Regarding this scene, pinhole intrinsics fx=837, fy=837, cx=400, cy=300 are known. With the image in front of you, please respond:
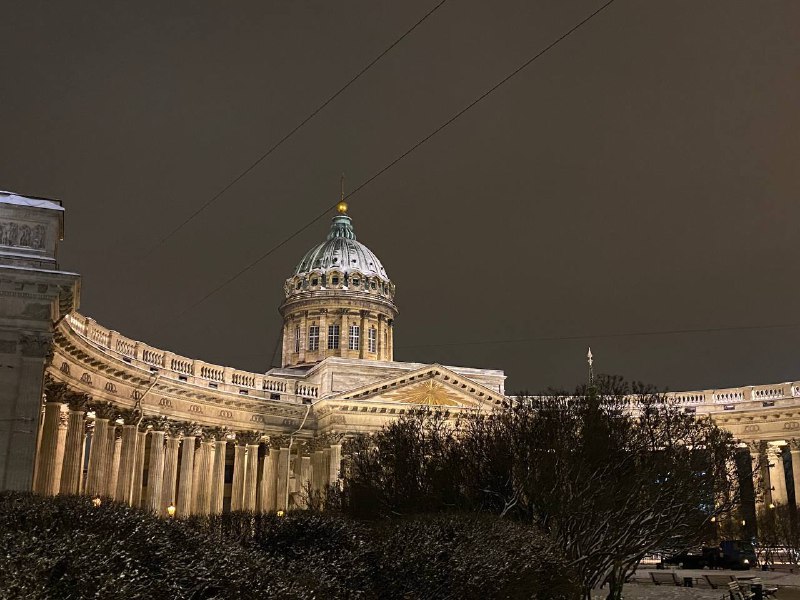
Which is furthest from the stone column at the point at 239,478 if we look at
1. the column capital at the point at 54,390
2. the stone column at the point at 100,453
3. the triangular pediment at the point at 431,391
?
the column capital at the point at 54,390

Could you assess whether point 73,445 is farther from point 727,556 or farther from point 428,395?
point 727,556

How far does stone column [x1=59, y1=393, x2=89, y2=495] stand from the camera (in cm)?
3288

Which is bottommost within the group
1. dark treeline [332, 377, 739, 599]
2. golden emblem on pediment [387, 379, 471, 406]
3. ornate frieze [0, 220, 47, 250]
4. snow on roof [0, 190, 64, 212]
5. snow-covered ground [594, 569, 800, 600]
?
snow-covered ground [594, 569, 800, 600]

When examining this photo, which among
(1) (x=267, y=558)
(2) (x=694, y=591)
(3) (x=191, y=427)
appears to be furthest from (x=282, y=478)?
(1) (x=267, y=558)

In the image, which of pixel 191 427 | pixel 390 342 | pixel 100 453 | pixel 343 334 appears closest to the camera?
pixel 100 453

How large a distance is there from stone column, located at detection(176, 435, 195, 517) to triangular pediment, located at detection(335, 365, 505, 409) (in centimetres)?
1123

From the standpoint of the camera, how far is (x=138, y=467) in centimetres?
4462

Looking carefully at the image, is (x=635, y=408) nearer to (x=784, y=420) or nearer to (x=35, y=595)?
(x=784, y=420)

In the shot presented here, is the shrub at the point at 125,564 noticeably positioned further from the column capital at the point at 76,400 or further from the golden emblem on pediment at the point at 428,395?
the golden emblem on pediment at the point at 428,395

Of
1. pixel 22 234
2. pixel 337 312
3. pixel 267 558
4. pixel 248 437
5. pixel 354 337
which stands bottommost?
pixel 267 558

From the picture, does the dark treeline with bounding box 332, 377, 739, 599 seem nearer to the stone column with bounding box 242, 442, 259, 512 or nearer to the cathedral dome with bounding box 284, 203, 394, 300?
the stone column with bounding box 242, 442, 259, 512

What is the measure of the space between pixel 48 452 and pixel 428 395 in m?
30.2

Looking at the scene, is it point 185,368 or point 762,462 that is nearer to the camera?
point 185,368

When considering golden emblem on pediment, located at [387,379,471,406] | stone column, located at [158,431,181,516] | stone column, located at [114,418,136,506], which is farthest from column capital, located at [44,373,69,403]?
golden emblem on pediment, located at [387,379,471,406]
